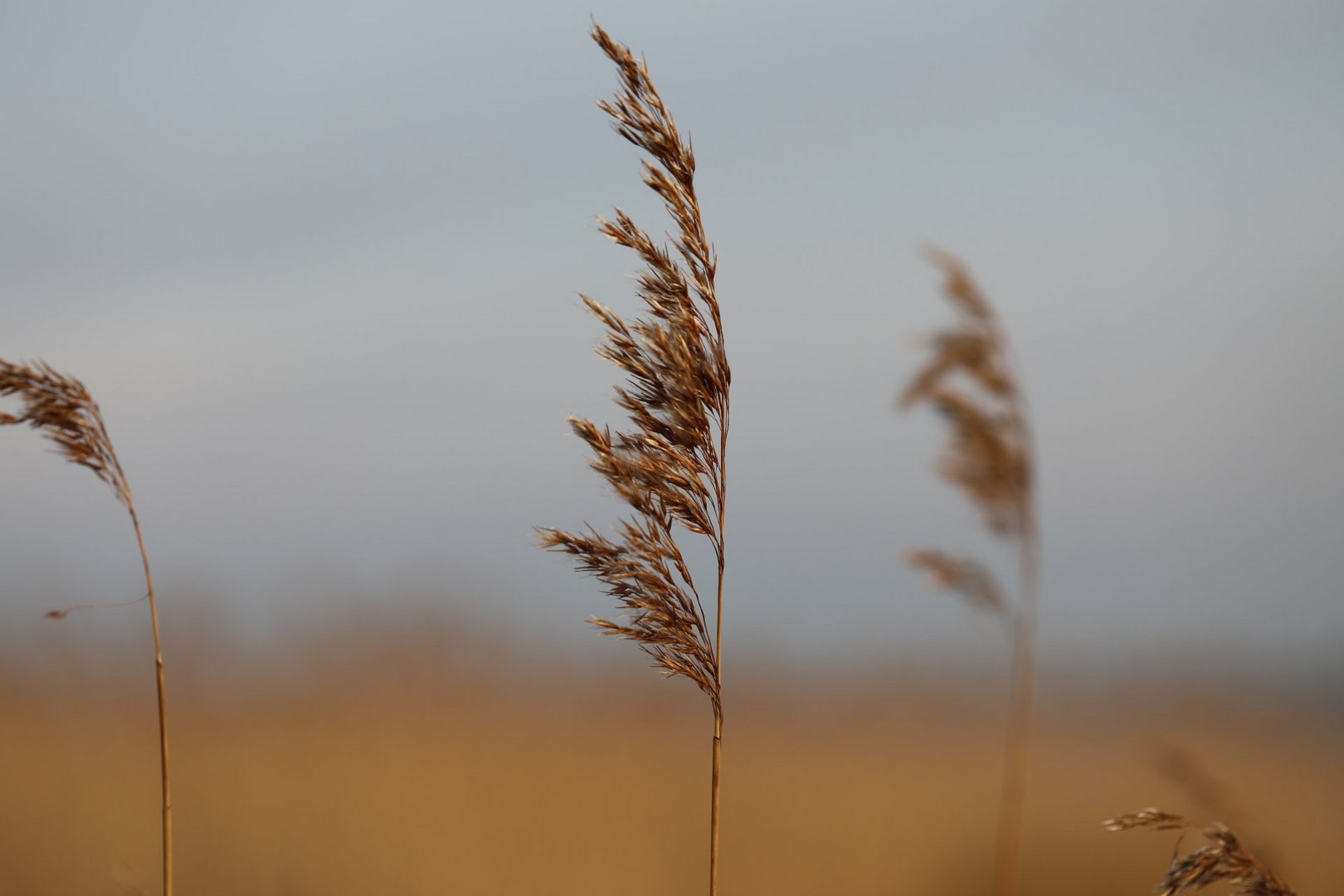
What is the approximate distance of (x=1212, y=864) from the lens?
1.61 metres

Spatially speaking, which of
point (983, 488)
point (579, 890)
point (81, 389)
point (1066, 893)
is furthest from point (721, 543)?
point (1066, 893)

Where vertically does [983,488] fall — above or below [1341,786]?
above

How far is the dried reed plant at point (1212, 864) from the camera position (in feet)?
5.19

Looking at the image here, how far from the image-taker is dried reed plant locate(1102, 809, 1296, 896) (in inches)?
62.3

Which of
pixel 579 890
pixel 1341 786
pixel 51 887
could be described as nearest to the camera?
pixel 51 887

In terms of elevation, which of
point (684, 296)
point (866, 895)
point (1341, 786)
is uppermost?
point (684, 296)

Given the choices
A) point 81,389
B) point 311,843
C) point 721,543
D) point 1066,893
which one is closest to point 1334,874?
point 1066,893

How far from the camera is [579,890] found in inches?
145

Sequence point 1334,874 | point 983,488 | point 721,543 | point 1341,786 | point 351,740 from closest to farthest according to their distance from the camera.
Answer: point 721,543 < point 983,488 < point 1334,874 < point 351,740 < point 1341,786

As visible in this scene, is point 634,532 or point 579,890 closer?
point 634,532

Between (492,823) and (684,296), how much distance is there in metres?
3.31

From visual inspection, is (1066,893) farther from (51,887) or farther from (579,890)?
(51,887)

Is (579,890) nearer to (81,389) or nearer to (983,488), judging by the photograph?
(983,488)

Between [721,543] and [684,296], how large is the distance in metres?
0.47
